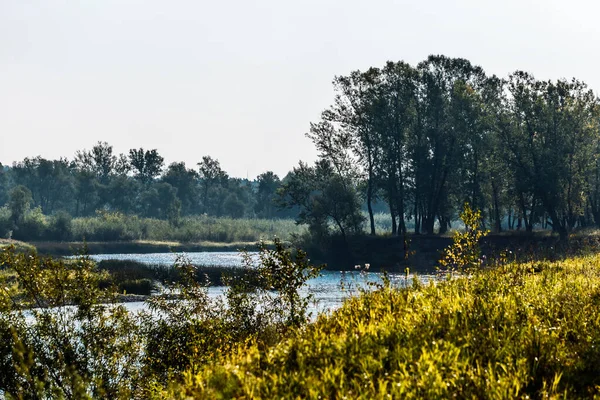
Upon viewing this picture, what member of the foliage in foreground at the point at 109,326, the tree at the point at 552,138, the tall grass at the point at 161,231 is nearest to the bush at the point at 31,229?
the tall grass at the point at 161,231

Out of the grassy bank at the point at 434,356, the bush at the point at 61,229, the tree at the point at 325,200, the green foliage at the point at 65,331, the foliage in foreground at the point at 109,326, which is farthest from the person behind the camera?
the bush at the point at 61,229

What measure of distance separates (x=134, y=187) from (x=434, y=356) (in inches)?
5406

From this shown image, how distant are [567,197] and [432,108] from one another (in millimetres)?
15059

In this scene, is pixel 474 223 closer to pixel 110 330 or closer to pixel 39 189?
pixel 110 330

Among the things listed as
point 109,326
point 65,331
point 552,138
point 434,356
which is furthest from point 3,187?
point 434,356

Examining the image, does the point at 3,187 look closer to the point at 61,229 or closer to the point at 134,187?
the point at 134,187

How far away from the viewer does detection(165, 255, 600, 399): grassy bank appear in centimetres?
586

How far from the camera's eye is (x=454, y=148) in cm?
6362

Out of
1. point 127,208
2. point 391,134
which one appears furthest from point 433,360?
point 127,208

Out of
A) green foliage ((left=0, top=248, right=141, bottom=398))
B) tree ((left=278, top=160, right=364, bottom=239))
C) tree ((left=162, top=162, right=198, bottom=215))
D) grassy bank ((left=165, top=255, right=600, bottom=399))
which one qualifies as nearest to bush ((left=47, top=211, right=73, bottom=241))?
tree ((left=278, top=160, right=364, bottom=239))

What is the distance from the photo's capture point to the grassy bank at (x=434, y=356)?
586cm

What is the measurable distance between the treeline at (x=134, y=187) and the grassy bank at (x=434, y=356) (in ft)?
403

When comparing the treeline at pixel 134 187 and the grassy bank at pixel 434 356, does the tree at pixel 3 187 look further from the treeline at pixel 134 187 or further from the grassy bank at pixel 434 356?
the grassy bank at pixel 434 356

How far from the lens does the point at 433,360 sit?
6234mm
